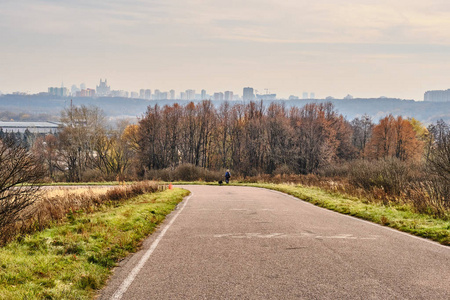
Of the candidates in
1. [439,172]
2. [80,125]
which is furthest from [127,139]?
[439,172]

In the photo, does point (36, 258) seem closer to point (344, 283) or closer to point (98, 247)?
point (98, 247)

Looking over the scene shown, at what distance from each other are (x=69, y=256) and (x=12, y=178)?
3226 mm

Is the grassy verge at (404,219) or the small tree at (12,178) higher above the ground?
the small tree at (12,178)

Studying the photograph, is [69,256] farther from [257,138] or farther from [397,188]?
[257,138]

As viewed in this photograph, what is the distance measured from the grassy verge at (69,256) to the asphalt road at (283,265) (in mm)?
359

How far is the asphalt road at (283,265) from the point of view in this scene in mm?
5512

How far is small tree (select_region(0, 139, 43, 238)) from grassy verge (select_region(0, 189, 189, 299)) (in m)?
0.71

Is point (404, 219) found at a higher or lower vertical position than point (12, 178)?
lower

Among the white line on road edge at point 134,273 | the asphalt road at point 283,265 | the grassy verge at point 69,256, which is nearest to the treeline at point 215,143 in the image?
the asphalt road at point 283,265

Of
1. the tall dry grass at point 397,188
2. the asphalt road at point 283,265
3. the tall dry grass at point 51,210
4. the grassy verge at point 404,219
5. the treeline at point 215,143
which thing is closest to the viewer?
the asphalt road at point 283,265

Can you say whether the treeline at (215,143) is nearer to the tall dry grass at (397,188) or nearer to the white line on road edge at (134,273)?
the tall dry grass at (397,188)

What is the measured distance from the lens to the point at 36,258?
707cm

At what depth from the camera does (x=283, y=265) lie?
22.7 feet

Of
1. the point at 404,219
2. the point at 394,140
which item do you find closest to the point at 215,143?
the point at 394,140
